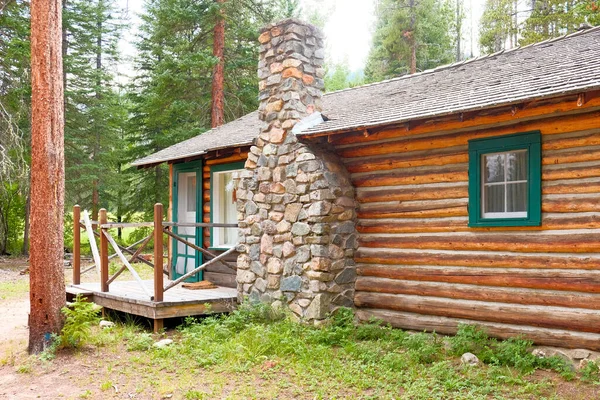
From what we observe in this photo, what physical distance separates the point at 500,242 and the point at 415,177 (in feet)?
5.30

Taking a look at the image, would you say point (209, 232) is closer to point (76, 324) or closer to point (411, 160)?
Answer: point (76, 324)

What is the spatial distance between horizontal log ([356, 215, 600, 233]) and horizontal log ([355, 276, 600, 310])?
0.77 meters

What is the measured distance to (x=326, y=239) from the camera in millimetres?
8562

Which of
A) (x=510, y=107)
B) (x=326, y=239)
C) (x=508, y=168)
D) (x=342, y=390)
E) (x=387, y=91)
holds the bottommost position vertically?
(x=342, y=390)

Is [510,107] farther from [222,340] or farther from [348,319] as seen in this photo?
[222,340]

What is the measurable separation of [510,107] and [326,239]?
10.9 feet

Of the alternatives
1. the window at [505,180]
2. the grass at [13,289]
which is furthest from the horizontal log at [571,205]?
the grass at [13,289]

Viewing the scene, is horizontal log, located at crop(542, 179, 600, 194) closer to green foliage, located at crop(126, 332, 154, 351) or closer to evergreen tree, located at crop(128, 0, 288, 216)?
green foliage, located at crop(126, 332, 154, 351)

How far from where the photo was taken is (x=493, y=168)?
7.46 m

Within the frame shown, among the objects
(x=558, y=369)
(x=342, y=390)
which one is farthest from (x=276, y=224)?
(x=558, y=369)

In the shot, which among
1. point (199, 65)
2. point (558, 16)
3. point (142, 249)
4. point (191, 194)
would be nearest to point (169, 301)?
point (142, 249)

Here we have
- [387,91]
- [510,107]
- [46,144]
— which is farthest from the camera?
[387,91]

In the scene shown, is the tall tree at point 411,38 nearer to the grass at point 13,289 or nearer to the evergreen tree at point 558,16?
the evergreen tree at point 558,16

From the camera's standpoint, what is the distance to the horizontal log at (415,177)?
25.5 feet
